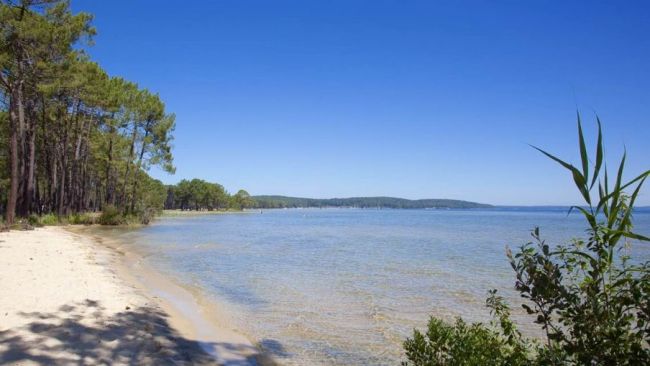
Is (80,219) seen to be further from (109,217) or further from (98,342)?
(98,342)

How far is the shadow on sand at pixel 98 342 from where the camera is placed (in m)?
4.95

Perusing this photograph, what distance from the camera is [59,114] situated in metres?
32.8

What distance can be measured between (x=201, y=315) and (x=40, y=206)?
3860 centimetres

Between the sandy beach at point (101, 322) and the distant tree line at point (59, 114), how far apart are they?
12.9m

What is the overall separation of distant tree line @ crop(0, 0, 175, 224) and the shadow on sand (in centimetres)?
1744

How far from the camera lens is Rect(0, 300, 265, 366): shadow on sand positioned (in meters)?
4.95

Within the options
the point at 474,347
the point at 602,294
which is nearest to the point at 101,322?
the point at 474,347

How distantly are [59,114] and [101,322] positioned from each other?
32293 millimetres

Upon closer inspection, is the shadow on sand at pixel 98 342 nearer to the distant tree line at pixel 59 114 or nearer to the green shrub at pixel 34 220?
the distant tree line at pixel 59 114

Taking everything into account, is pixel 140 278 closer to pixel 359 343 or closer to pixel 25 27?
pixel 359 343

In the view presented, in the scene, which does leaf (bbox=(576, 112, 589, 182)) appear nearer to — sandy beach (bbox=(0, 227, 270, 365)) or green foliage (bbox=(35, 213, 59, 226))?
sandy beach (bbox=(0, 227, 270, 365))

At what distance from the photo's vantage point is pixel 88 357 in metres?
5.02

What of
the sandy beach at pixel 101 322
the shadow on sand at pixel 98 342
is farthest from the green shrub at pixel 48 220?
the shadow on sand at pixel 98 342

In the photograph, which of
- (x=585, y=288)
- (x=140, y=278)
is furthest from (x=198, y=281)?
(x=585, y=288)
